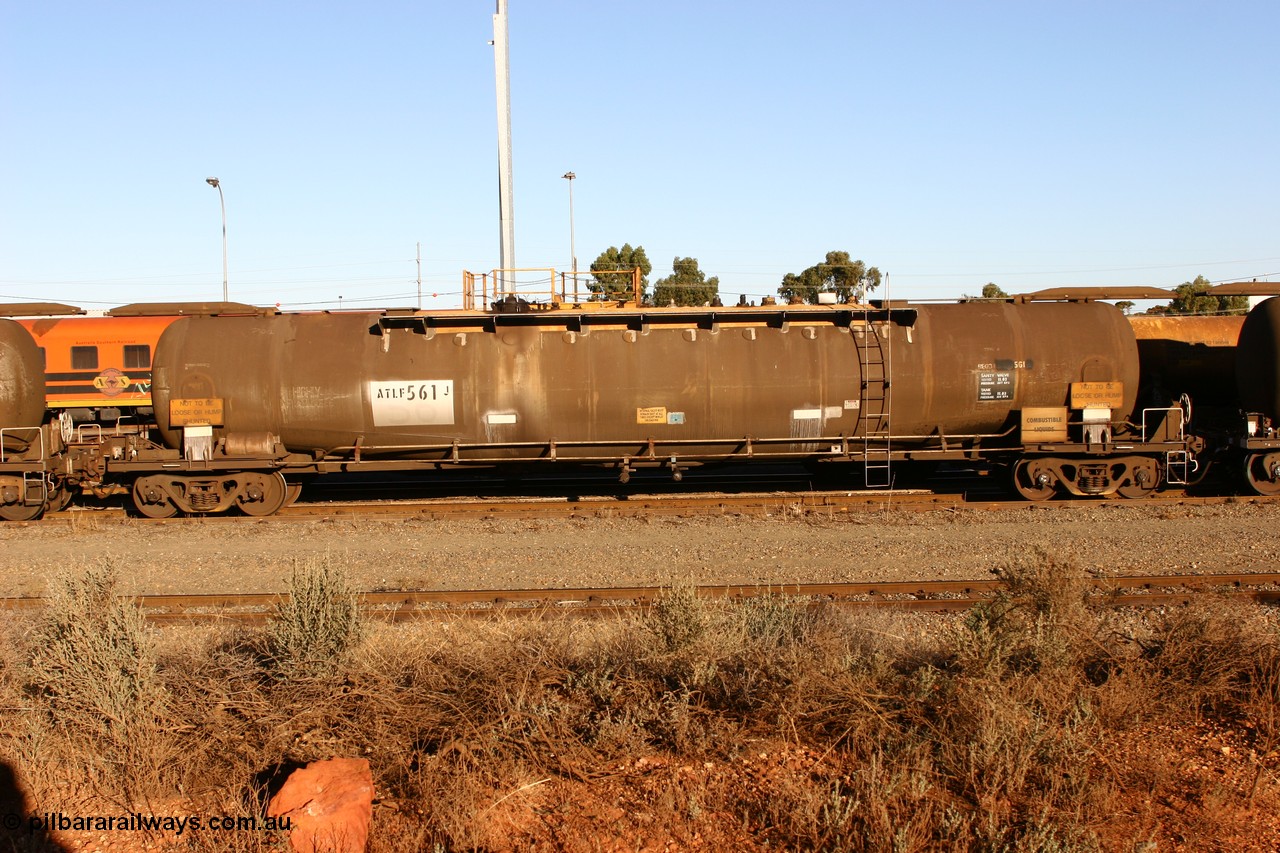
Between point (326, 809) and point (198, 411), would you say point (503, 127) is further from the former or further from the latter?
point (326, 809)

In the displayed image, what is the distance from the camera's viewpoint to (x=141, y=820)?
4785 mm

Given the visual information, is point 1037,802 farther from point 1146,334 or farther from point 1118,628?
point 1146,334

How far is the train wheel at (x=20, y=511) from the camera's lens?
13.7 m

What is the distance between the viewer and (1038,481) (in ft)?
45.4

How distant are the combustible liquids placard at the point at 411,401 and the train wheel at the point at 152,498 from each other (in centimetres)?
362

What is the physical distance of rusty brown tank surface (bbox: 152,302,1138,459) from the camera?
44.2ft

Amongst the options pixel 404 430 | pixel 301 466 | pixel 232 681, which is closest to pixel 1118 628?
pixel 232 681

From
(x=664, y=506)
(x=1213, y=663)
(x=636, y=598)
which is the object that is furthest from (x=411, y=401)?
(x=1213, y=663)

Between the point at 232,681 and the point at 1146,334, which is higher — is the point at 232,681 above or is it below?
below

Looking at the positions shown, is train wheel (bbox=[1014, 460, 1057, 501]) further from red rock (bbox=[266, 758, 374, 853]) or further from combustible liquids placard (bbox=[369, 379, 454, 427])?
red rock (bbox=[266, 758, 374, 853])

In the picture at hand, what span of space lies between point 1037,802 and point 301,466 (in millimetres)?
11915

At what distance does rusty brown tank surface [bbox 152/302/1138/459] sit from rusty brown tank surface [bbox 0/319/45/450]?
99.1 inches

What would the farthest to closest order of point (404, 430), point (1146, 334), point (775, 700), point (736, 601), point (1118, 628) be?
point (1146, 334), point (404, 430), point (736, 601), point (1118, 628), point (775, 700)

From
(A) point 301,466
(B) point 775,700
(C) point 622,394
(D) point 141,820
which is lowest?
(D) point 141,820
